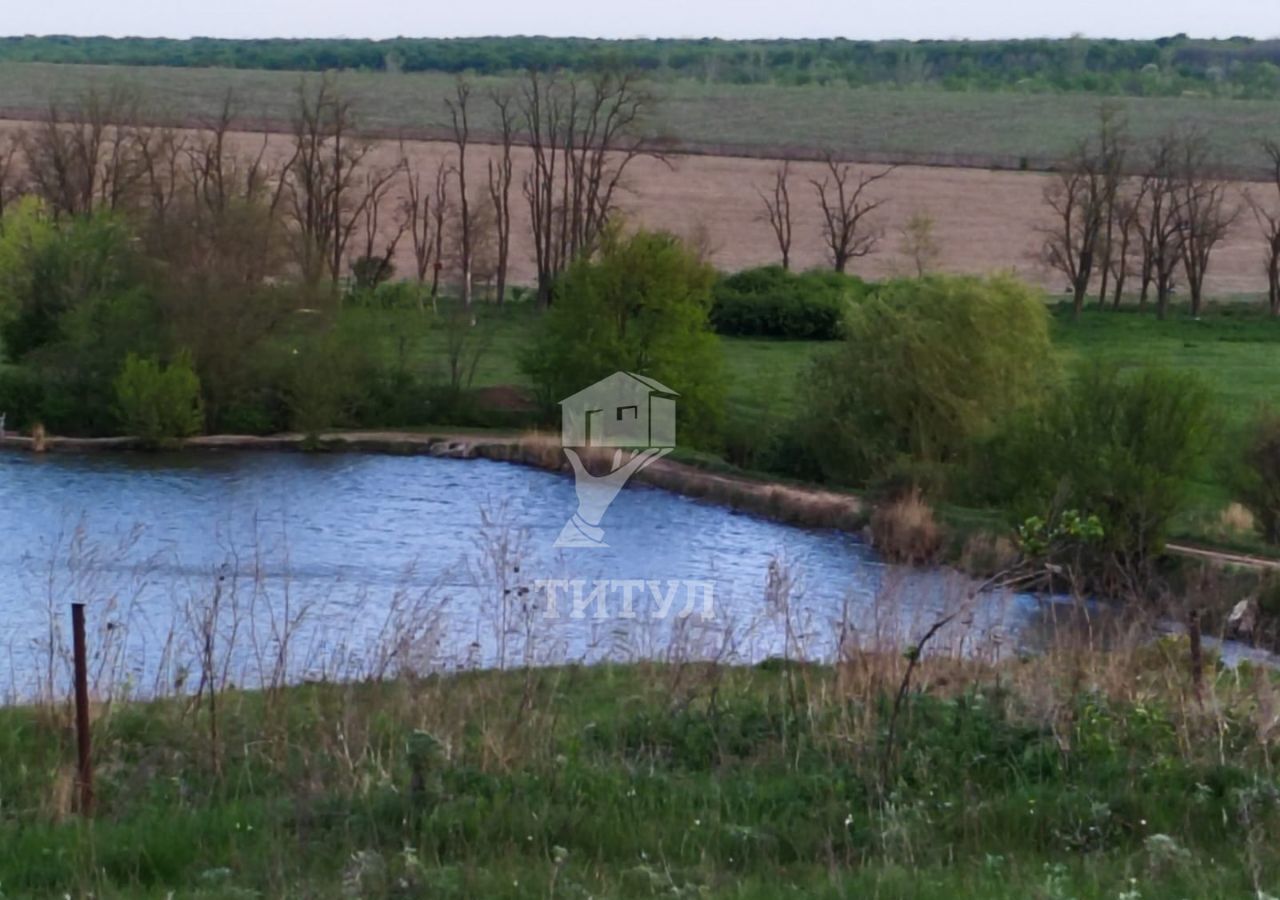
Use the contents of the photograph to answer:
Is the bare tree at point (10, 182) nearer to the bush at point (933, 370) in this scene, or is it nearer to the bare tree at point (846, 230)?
the bare tree at point (846, 230)

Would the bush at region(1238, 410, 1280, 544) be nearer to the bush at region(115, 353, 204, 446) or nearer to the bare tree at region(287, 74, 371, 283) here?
the bush at region(115, 353, 204, 446)

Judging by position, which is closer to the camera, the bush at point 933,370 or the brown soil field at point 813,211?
the bush at point 933,370

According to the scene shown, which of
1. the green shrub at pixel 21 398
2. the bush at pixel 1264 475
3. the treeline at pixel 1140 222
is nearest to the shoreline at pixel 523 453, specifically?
the green shrub at pixel 21 398

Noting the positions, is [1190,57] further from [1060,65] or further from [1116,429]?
[1116,429]

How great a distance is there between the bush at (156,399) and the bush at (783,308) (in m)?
18.2

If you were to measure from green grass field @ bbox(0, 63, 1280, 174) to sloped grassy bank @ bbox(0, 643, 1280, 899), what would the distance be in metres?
71.6

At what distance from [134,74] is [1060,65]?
67.1m

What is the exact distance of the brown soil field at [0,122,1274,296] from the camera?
68.3m

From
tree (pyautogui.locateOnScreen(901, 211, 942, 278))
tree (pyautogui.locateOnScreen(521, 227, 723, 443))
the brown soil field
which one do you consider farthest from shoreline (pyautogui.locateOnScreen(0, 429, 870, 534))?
the brown soil field

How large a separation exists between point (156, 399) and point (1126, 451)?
805 inches

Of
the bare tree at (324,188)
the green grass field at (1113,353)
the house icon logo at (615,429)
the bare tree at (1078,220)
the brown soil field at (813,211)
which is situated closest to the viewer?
the green grass field at (1113,353)

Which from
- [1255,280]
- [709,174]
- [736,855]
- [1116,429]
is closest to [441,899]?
[736,855]

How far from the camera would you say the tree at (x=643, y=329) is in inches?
1468

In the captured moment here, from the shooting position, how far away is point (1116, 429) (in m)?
27.2
